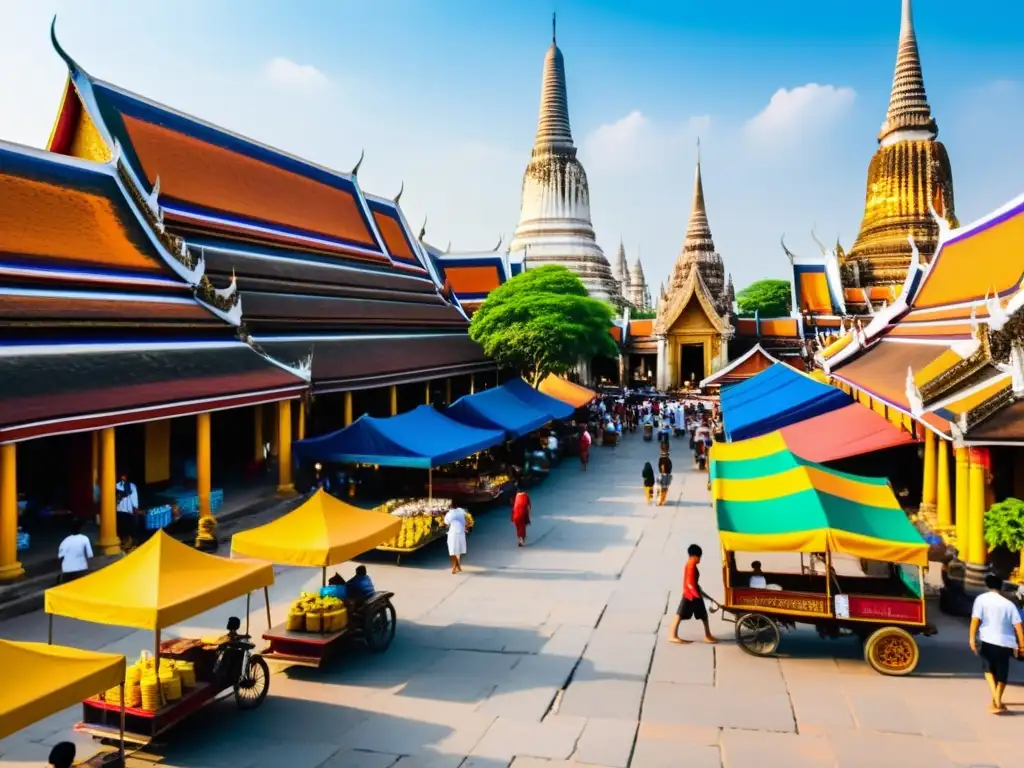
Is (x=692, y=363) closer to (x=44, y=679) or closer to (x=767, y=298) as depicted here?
(x=767, y=298)

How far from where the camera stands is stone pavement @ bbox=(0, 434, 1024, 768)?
271 inches

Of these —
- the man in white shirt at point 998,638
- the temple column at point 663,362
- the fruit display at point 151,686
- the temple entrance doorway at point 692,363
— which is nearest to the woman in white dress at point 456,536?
the fruit display at point 151,686

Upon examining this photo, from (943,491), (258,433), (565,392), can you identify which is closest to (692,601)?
(943,491)

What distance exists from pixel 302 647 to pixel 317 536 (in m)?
1.46

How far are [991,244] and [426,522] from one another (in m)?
14.4

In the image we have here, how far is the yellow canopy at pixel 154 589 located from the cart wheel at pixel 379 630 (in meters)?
1.73

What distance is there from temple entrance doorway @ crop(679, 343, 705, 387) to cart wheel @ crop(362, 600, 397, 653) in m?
38.6

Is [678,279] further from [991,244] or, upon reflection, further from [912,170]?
[991,244]

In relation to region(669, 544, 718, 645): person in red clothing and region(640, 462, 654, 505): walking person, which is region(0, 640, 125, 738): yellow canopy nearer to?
region(669, 544, 718, 645): person in red clothing

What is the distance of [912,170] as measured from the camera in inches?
1831

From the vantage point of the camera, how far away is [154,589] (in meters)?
7.07

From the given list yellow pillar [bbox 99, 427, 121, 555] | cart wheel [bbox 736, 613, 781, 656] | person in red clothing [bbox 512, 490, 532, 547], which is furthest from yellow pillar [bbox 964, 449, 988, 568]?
yellow pillar [bbox 99, 427, 121, 555]

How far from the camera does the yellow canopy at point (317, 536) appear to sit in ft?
30.6

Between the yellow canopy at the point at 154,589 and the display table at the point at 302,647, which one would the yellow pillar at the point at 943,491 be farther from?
the yellow canopy at the point at 154,589
